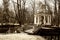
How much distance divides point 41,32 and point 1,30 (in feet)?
21.6

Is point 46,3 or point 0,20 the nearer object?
point 0,20

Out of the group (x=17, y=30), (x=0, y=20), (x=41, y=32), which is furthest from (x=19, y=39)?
(x=0, y=20)

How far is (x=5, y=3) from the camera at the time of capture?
31.9 meters

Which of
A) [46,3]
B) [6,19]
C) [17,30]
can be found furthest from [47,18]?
[17,30]

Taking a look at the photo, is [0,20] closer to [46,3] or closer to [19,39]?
[46,3]

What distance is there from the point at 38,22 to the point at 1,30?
498 inches

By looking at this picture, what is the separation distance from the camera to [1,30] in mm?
20641

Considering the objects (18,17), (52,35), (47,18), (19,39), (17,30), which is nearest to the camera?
(19,39)

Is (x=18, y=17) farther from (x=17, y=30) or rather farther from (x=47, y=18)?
(x=17, y=30)

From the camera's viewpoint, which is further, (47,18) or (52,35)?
(47,18)

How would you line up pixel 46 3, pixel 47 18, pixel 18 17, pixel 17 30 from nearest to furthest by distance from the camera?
pixel 17 30 < pixel 18 17 < pixel 47 18 < pixel 46 3

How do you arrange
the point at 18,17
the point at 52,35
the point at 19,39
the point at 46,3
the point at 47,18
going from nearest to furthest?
the point at 19,39 < the point at 52,35 < the point at 18,17 < the point at 47,18 < the point at 46,3

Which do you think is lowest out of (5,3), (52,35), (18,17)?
(52,35)

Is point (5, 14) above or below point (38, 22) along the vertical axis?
above
